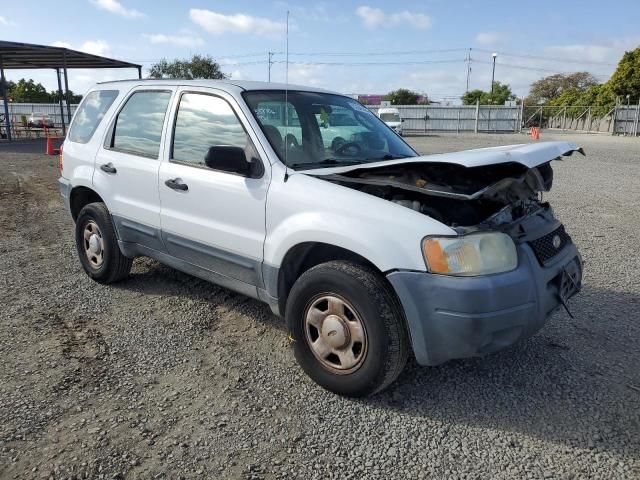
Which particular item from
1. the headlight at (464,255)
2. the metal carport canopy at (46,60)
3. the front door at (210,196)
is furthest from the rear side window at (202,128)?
the metal carport canopy at (46,60)

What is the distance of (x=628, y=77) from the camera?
1769 inches

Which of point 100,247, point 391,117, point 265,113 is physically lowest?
point 100,247

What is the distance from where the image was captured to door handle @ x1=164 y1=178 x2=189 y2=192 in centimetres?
395

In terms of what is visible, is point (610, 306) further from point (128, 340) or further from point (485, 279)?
point (128, 340)


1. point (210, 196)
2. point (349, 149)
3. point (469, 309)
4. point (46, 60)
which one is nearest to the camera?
point (469, 309)

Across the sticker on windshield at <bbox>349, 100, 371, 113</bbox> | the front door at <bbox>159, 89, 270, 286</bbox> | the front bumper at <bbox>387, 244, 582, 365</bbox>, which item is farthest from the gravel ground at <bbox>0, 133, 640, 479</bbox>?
the sticker on windshield at <bbox>349, 100, 371, 113</bbox>

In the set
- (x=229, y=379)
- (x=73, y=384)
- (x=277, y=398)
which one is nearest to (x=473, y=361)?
(x=277, y=398)

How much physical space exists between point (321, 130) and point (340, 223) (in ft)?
4.49

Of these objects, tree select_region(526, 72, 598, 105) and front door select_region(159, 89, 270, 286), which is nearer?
front door select_region(159, 89, 270, 286)

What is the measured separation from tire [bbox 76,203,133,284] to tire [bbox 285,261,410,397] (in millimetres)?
2284

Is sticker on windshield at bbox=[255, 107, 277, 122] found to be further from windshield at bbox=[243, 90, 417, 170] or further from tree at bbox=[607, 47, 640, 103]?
tree at bbox=[607, 47, 640, 103]

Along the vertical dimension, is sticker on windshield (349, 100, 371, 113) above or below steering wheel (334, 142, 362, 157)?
above

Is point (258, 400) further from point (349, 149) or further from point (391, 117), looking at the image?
point (391, 117)

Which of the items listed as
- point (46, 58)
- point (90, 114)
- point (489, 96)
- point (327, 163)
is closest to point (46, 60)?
point (46, 58)
